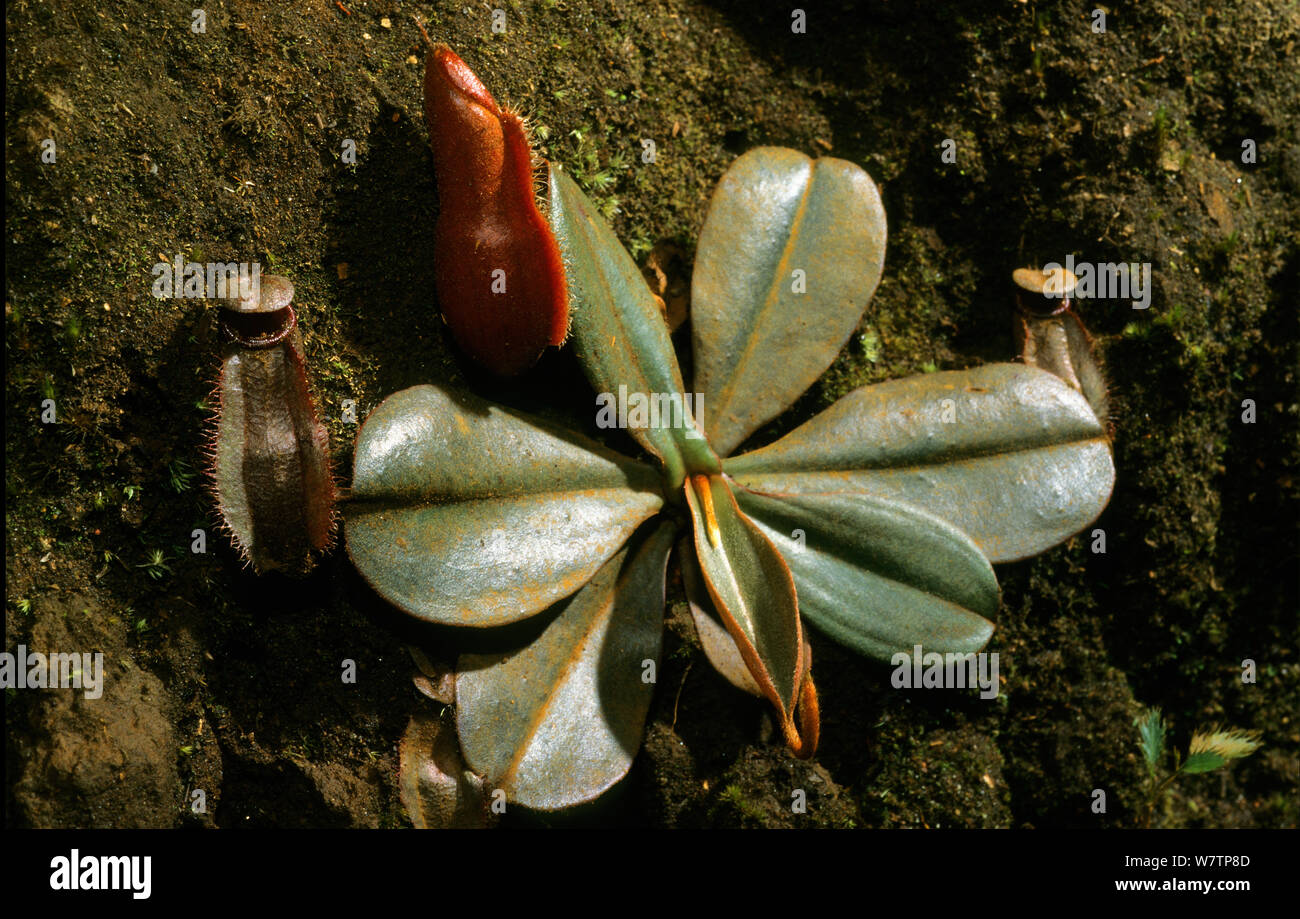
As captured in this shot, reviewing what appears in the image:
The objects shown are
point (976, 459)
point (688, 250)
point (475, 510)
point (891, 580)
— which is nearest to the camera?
point (475, 510)

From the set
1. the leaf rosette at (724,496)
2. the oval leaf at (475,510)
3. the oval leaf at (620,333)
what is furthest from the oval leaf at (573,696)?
the oval leaf at (620,333)

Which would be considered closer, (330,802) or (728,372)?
(330,802)

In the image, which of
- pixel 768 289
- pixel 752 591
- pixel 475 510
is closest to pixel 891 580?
pixel 752 591

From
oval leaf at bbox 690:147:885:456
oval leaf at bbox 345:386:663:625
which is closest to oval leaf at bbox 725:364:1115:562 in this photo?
oval leaf at bbox 690:147:885:456

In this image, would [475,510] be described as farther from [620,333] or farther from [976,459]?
[976,459]

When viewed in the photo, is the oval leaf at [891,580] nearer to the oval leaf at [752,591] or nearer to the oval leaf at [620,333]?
the oval leaf at [752,591]

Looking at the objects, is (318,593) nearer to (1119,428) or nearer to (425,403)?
(425,403)

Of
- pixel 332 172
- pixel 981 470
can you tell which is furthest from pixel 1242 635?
pixel 332 172
